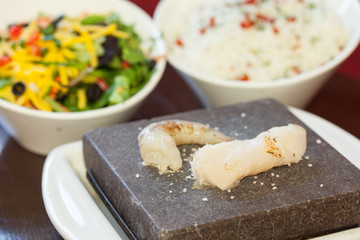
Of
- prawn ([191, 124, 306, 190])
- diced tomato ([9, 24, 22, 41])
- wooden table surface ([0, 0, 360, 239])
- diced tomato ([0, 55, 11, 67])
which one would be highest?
prawn ([191, 124, 306, 190])

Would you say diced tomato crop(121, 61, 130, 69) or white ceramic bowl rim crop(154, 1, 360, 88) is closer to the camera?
white ceramic bowl rim crop(154, 1, 360, 88)

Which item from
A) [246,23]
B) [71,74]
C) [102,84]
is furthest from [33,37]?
[246,23]

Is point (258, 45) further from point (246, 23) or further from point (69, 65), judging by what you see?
point (69, 65)

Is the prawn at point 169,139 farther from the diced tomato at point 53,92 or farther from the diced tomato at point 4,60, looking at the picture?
the diced tomato at point 4,60

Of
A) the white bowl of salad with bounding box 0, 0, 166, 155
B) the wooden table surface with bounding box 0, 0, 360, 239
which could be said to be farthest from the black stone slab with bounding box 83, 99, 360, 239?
the white bowl of salad with bounding box 0, 0, 166, 155

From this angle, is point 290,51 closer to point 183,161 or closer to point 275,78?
point 275,78

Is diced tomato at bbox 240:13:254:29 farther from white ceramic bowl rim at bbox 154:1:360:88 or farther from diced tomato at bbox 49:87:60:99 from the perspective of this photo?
diced tomato at bbox 49:87:60:99
